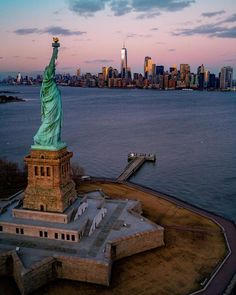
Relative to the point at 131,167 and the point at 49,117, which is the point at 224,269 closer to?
the point at 49,117

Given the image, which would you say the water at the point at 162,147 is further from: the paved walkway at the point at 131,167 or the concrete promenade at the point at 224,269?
the concrete promenade at the point at 224,269

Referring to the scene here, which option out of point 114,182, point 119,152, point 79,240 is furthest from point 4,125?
point 79,240

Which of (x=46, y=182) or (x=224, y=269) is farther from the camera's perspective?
(x=46, y=182)

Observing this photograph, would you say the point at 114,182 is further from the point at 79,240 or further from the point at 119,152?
the point at 119,152

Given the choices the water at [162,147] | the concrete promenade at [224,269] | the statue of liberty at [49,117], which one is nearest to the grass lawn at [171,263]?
the concrete promenade at [224,269]

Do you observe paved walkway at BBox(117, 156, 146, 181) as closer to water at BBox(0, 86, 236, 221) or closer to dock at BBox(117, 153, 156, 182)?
dock at BBox(117, 153, 156, 182)

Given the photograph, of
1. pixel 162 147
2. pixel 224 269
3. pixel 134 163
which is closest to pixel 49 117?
pixel 224 269
